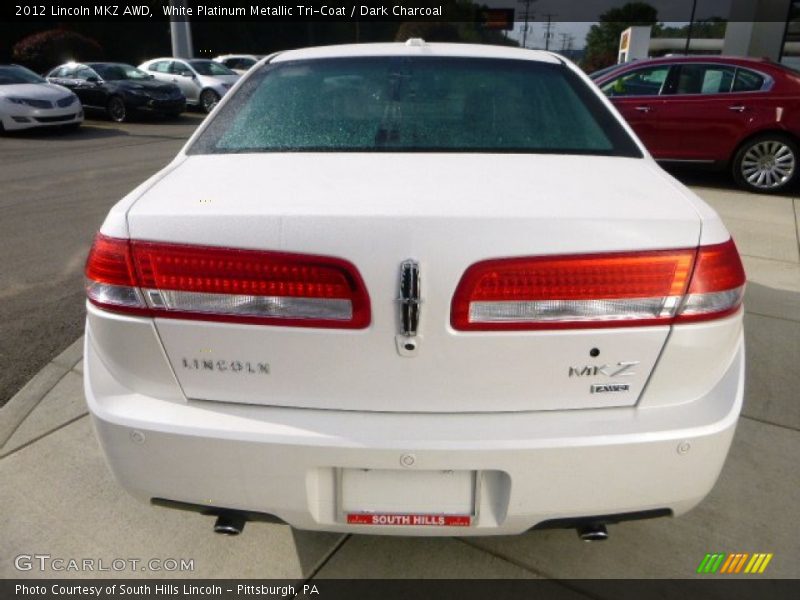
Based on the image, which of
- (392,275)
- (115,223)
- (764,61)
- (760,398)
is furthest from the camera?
(764,61)

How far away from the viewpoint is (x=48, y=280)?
181 inches

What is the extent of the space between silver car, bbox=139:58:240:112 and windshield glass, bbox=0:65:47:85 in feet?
14.5

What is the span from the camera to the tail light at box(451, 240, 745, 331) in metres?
1.47

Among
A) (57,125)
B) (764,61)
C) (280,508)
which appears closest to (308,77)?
Answer: (280,508)

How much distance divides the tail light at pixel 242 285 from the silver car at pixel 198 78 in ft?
55.1

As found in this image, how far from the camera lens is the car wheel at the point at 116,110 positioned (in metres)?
15.0

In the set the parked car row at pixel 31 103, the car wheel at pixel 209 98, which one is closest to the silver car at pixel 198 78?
the car wheel at pixel 209 98

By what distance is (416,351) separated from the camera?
1.49m

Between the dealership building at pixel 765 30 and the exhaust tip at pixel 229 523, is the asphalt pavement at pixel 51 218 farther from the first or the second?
the dealership building at pixel 765 30

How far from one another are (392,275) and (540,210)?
394 millimetres

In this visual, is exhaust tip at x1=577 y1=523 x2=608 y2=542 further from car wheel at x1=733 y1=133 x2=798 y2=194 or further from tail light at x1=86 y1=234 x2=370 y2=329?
car wheel at x1=733 y1=133 x2=798 y2=194

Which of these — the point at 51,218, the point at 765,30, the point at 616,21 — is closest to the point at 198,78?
the point at 51,218

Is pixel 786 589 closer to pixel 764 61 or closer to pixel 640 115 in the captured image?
pixel 640 115

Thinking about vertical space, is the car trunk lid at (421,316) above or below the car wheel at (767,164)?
above
